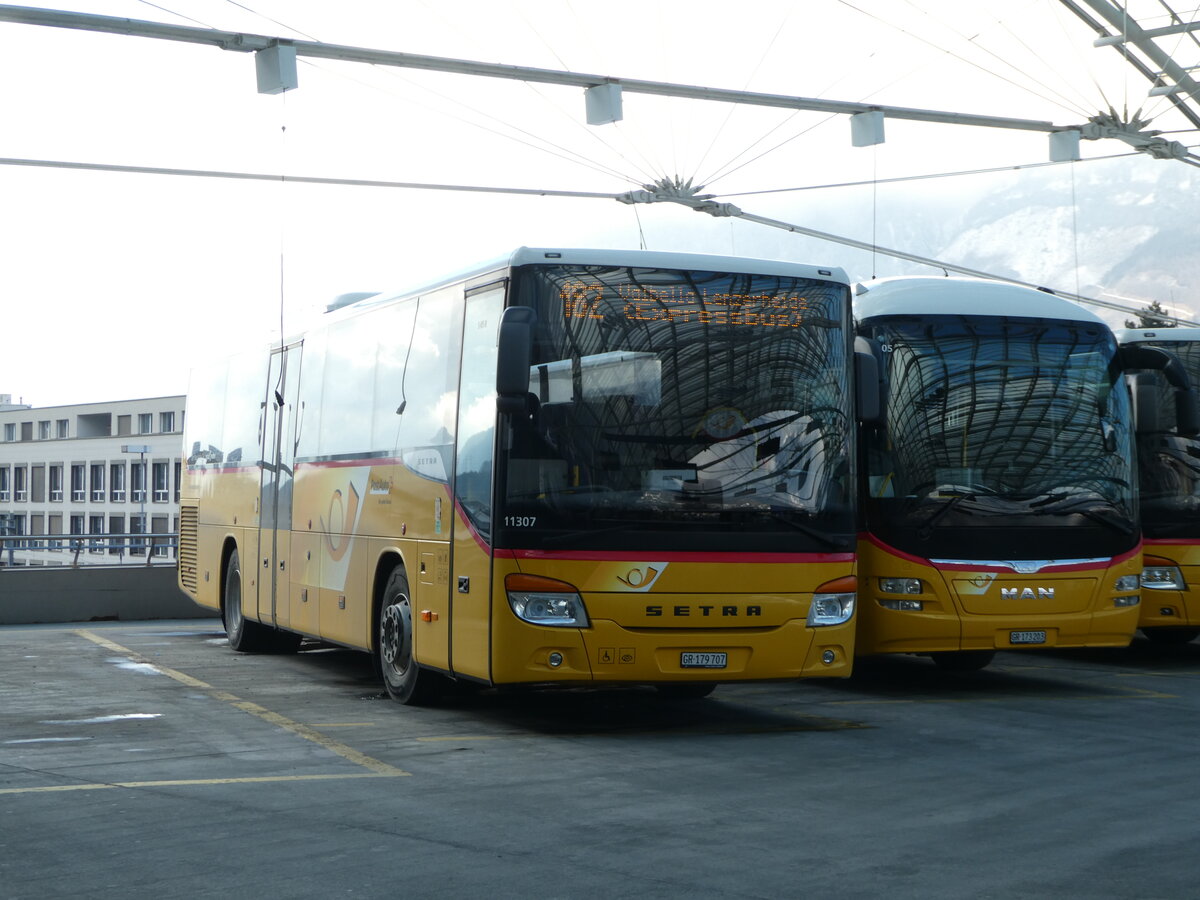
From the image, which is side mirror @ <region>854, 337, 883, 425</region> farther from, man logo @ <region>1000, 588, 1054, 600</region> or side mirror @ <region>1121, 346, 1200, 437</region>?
side mirror @ <region>1121, 346, 1200, 437</region>

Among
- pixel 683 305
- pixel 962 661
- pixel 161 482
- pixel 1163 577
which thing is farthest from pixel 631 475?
pixel 161 482

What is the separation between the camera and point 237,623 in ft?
57.8

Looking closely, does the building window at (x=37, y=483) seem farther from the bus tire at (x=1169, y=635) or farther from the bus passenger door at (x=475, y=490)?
the bus passenger door at (x=475, y=490)

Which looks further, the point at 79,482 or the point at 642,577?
the point at 79,482

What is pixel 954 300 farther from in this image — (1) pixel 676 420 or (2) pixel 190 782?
(2) pixel 190 782

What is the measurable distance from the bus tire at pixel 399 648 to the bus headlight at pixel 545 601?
1.86m

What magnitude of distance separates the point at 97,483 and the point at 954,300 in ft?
264

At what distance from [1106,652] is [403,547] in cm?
947

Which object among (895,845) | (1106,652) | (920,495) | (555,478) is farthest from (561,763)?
(1106,652)

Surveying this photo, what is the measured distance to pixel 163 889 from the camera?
19.9 feet

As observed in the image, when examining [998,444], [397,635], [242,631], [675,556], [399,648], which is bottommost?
[242,631]

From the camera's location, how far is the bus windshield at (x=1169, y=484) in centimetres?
1565

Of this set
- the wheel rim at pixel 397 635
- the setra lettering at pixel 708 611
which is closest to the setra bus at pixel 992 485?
the setra lettering at pixel 708 611

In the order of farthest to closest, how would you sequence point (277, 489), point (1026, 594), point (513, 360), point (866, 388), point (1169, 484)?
point (277, 489)
point (1169, 484)
point (1026, 594)
point (866, 388)
point (513, 360)
